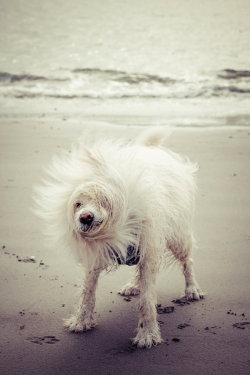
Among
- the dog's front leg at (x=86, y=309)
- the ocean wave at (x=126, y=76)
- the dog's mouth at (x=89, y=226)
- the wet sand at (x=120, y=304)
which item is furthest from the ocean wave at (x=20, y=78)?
the dog's mouth at (x=89, y=226)

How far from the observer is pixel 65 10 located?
77.8 feet

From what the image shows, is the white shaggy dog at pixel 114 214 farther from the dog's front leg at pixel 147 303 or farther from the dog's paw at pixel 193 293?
the dog's paw at pixel 193 293

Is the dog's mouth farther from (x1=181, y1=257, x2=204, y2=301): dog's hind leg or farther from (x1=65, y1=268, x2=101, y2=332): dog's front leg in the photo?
(x1=181, y1=257, x2=204, y2=301): dog's hind leg

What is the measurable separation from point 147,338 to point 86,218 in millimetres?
925

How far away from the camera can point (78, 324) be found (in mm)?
3818

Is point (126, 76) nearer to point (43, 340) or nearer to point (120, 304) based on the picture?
point (120, 304)

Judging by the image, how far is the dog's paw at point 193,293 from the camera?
170 inches

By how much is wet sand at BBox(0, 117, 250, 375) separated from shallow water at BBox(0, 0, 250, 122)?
7254mm

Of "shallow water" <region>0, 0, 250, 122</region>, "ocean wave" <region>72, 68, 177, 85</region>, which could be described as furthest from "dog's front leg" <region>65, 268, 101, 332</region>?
"ocean wave" <region>72, 68, 177, 85</region>

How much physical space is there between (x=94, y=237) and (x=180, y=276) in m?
1.58

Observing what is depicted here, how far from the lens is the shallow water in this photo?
1505cm

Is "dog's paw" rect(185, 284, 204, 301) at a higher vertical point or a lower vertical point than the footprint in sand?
higher

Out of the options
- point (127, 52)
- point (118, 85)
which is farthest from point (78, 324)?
point (127, 52)

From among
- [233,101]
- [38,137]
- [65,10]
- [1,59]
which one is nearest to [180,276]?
[38,137]
